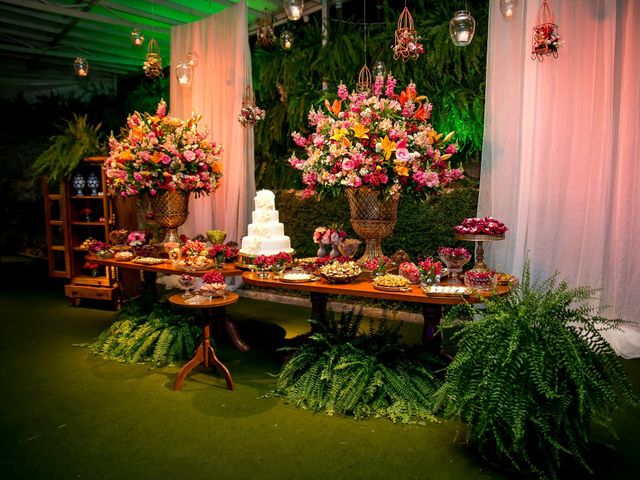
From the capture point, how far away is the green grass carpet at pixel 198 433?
274 cm

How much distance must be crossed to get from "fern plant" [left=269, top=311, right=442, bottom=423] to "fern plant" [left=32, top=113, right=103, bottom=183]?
4242 mm

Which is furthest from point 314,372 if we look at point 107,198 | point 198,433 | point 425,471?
point 107,198

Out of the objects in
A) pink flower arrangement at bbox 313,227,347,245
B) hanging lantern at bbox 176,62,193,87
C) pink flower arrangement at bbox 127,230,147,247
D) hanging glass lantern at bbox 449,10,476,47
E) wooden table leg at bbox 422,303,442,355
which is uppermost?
hanging lantern at bbox 176,62,193,87

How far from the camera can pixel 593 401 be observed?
259 centimetres

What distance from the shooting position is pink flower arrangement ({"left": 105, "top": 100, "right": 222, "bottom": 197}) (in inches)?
197

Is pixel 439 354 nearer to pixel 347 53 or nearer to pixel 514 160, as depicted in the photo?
pixel 514 160

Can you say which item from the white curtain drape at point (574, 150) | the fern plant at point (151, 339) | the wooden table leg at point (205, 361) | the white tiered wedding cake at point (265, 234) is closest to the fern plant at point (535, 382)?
the wooden table leg at point (205, 361)

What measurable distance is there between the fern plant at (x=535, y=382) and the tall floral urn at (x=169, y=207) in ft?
11.6

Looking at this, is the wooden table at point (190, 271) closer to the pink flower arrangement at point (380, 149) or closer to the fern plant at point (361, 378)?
the fern plant at point (361, 378)

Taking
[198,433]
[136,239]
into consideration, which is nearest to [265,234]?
[136,239]

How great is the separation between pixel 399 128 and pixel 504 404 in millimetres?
2099

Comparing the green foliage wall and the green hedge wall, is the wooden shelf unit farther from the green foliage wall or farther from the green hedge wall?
the green hedge wall

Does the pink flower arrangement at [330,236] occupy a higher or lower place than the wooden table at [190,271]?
higher

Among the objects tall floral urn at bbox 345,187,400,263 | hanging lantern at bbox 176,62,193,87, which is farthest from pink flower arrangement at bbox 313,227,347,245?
hanging lantern at bbox 176,62,193,87
